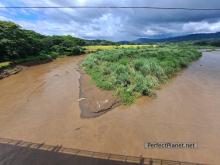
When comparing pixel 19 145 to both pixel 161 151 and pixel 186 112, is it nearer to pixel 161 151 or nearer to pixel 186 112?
pixel 161 151

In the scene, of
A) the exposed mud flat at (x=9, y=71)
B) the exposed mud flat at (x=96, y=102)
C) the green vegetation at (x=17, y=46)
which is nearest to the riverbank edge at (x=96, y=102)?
the exposed mud flat at (x=96, y=102)

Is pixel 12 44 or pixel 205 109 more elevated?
pixel 12 44

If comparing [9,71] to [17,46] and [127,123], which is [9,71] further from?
[127,123]

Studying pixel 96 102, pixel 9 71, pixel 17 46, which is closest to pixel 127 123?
pixel 96 102

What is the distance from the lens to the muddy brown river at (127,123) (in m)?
8.16

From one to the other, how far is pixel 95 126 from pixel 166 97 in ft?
19.8

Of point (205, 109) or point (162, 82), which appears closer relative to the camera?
point (205, 109)

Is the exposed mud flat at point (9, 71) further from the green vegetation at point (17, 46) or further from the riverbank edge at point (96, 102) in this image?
the riverbank edge at point (96, 102)

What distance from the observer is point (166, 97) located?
14156 millimetres

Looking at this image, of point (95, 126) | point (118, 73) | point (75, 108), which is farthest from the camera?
point (118, 73)

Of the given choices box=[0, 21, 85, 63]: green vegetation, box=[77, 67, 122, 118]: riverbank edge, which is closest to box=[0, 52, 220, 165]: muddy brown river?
box=[77, 67, 122, 118]: riverbank edge

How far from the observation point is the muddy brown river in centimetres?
816

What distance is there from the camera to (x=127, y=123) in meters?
10.2

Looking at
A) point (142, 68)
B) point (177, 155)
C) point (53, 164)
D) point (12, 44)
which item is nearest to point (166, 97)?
point (142, 68)
